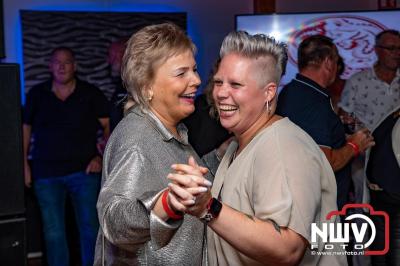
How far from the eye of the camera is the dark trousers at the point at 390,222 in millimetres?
3268

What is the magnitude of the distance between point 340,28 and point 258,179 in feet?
14.7

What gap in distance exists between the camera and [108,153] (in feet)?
6.65

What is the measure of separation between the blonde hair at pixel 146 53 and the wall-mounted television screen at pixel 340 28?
3853 millimetres

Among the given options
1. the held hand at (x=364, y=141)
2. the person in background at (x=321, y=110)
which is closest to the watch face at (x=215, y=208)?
the person in background at (x=321, y=110)

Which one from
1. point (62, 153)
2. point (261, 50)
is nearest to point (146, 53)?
point (261, 50)

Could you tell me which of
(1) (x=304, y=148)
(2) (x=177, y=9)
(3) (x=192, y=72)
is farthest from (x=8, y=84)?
(2) (x=177, y=9)

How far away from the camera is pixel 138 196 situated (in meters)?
1.83

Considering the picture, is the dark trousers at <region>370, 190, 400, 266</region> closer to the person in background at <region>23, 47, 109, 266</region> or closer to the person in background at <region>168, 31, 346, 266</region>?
the person in background at <region>168, 31, 346, 266</region>

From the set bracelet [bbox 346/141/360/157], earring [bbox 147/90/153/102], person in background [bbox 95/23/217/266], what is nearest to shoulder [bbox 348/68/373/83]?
bracelet [bbox 346/141/360/157]

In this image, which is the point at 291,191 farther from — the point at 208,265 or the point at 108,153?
the point at 108,153

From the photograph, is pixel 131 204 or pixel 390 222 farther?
pixel 390 222

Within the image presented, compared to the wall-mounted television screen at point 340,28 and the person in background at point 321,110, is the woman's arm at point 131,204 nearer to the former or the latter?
the person in background at point 321,110

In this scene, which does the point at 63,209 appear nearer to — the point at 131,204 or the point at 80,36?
the point at 80,36

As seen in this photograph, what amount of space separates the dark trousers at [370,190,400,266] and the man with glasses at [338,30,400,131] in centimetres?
144
